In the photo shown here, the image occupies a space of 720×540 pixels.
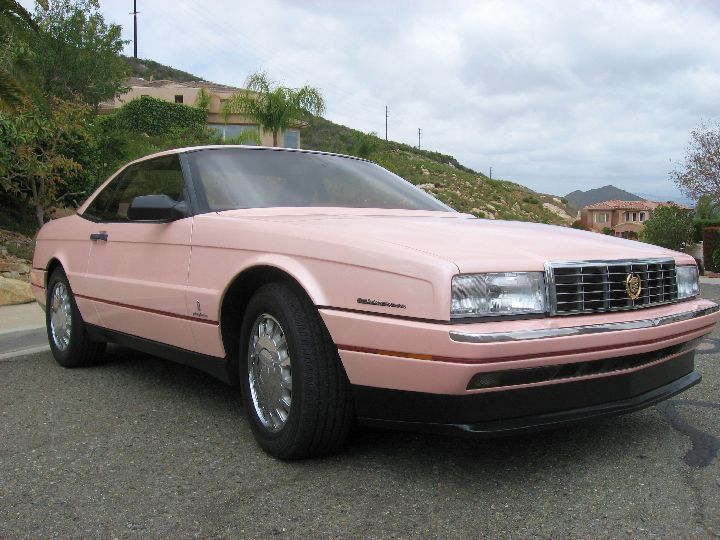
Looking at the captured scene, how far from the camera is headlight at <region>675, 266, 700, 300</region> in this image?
3.22 meters

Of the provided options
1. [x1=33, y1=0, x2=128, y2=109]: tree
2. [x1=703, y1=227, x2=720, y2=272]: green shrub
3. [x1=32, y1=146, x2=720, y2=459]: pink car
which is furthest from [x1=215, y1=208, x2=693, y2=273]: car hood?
[x1=33, y1=0, x2=128, y2=109]: tree

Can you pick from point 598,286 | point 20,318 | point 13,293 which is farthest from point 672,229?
point 598,286

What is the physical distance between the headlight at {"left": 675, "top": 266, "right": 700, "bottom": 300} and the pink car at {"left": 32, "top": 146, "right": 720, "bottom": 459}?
1cm

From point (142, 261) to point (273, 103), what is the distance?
747 inches

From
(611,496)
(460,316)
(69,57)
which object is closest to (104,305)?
(460,316)

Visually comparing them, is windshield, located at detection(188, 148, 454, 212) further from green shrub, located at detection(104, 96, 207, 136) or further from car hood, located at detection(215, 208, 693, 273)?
green shrub, located at detection(104, 96, 207, 136)

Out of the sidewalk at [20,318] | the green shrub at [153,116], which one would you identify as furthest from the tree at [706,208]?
the sidewalk at [20,318]

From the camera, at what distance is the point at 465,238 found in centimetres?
288

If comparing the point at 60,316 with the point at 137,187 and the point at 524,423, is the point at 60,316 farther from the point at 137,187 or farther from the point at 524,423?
the point at 524,423

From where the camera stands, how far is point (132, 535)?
2.35 m

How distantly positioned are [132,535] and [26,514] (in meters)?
0.48

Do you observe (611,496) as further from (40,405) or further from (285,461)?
(40,405)

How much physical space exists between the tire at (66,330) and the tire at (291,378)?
2.12 meters

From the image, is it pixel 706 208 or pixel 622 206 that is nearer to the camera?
pixel 706 208
